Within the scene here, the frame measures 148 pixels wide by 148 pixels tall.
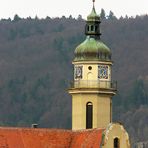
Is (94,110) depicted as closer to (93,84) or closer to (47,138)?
(93,84)

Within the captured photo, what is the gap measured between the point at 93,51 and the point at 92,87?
2.57 meters

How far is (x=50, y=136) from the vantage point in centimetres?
9262

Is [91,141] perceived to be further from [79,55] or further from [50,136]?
[79,55]

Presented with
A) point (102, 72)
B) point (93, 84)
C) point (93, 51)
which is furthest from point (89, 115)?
point (93, 51)

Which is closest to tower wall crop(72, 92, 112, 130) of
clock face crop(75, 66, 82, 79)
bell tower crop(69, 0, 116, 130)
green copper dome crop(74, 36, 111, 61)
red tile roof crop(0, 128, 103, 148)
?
bell tower crop(69, 0, 116, 130)

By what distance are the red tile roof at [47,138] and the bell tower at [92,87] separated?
333 centimetres

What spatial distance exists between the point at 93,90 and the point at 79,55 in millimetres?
2780

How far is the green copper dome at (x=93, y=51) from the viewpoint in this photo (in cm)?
9744

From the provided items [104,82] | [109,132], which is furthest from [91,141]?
[104,82]

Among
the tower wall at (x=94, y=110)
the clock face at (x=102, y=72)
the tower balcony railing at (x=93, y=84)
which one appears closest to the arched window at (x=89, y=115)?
the tower wall at (x=94, y=110)

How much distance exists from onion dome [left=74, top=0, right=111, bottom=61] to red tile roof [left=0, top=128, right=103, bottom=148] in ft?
21.3

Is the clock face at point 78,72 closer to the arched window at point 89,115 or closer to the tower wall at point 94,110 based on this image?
the tower wall at point 94,110

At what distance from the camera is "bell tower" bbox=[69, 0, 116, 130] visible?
96875 millimetres

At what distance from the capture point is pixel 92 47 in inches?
3846
